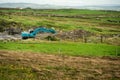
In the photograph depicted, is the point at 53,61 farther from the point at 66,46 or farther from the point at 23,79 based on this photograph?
the point at 66,46

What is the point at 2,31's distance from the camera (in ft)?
185

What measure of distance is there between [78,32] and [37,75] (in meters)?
30.7

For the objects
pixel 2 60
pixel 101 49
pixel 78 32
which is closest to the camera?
pixel 2 60

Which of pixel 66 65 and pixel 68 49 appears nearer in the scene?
pixel 66 65

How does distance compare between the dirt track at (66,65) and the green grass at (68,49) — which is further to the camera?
the green grass at (68,49)

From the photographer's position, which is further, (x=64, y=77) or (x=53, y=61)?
(x=53, y=61)

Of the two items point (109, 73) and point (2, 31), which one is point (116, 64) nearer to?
point (109, 73)

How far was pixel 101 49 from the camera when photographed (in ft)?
112

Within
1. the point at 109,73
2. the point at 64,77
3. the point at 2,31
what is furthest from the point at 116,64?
the point at 2,31

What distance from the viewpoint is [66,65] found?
25.5 metres

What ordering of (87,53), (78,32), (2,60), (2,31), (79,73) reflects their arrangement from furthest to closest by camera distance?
1. (2,31)
2. (78,32)
3. (87,53)
4. (2,60)
5. (79,73)

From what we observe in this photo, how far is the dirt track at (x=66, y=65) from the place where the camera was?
75.3 ft

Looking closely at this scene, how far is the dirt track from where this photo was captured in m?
23.0

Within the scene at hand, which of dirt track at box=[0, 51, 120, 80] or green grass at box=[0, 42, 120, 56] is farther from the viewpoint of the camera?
green grass at box=[0, 42, 120, 56]
